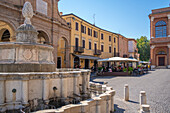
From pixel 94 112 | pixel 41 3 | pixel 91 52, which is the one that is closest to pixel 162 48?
pixel 91 52

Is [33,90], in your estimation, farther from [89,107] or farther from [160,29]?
[160,29]

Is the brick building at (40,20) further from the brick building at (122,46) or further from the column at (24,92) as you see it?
the brick building at (122,46)

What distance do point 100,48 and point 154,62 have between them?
20493 mm

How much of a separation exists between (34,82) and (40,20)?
14.5m

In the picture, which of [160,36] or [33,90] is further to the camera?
[160,36]

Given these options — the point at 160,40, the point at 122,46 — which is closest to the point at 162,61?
the point at 160,40

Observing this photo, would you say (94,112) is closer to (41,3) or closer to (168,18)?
(41,3)

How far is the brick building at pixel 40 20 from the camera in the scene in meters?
14.0

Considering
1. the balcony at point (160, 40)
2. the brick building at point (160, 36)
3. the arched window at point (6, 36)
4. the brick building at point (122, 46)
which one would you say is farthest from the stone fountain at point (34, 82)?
the balcony at point (160, 40)

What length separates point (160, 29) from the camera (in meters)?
44.8

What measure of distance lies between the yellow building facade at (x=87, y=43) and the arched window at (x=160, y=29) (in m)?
15.6

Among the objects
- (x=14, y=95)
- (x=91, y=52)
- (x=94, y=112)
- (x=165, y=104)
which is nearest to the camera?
(x=14, y=95)

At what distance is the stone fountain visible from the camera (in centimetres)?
388

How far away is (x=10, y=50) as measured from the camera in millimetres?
5191
